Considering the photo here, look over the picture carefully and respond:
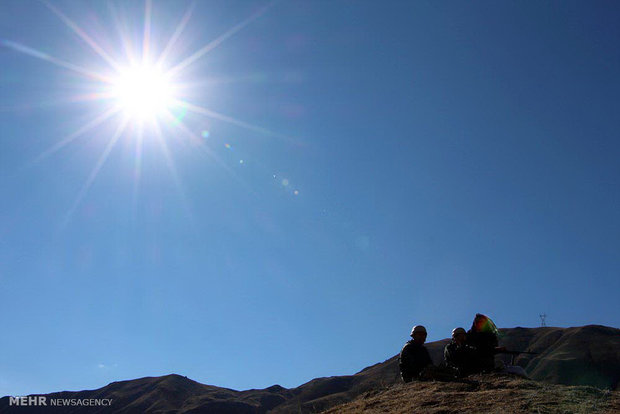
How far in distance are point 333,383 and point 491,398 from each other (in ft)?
427

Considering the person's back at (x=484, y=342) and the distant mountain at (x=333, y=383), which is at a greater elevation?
the distant mountain at (x=333, y=383)

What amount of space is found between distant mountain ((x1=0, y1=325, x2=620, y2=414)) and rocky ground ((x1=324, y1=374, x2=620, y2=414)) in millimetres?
81059

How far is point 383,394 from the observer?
1098 cm

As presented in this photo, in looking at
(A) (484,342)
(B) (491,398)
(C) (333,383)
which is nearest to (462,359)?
(A) (484,342)

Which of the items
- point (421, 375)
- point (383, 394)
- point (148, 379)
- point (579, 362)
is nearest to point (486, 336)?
point (421, 375)

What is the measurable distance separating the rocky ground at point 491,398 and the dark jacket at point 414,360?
611 mm

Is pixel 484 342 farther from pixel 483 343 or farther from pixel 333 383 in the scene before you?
pixel 333 383

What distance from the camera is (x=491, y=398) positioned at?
8250mm

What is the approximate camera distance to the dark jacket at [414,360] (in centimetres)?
1146

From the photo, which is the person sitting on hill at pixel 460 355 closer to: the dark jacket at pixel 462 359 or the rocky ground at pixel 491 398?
the dark jacket at pixel 462 359

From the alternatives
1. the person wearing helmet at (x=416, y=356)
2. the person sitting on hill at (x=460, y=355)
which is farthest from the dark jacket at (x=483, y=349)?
the person wearing helmet at (x=416, y=356)

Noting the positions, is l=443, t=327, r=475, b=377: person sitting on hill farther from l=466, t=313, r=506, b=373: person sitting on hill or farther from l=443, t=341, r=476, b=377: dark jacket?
l=466, t=313, r=506, b=373: person sitting on hill

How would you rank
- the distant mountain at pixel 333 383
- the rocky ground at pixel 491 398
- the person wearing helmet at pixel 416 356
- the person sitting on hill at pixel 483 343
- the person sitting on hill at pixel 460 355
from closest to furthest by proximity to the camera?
the rocky ground at pixel 491 398
the person sitting on hill at pixel 483 343
the person sitting on hill at pixel 460 355
the person wearing helmet at pixel 416 356
the distant mountain at pixel 333 383

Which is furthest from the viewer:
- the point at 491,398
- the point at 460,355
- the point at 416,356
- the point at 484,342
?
the point at 416,356
